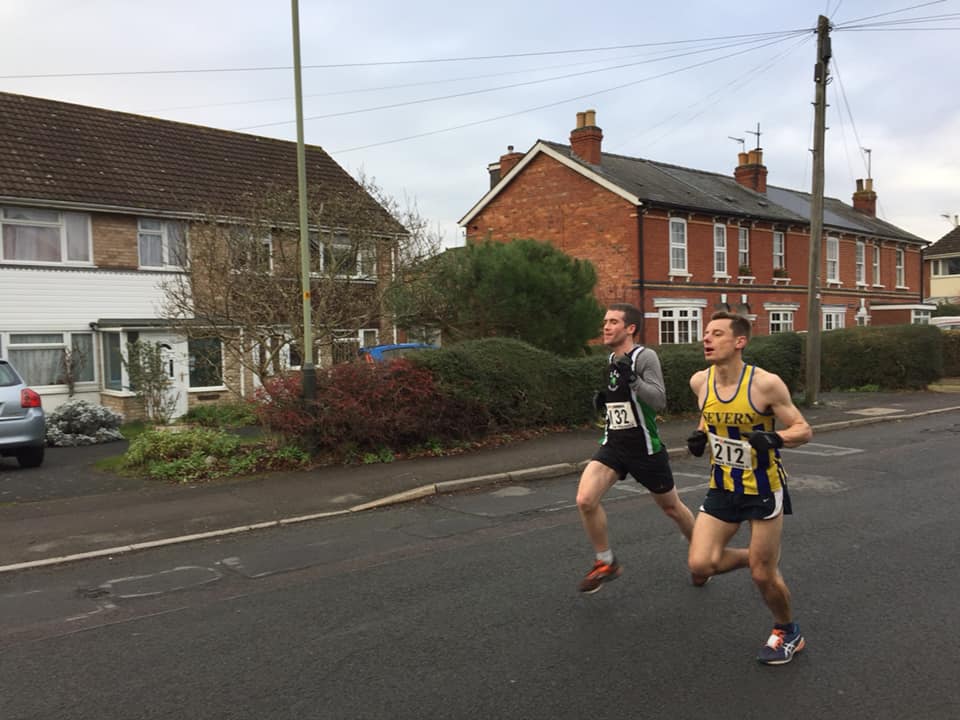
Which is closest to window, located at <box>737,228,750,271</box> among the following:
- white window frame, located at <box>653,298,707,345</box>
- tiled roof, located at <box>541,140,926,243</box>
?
tiled roof, located at <box>541,140,926,243</box>

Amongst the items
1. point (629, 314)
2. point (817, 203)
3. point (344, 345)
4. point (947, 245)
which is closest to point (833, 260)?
point (817, 203)

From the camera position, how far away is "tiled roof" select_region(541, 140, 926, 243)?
27.1 meters

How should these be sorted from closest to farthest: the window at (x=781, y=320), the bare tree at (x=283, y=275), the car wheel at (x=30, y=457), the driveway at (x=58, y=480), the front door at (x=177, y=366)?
the driveway at (x=58, y=480), the car wheel at (x=30, y=457), the bare tree at (x=283, y=275), the front door at (x=177, y=366), the window at (x=781, y=320)

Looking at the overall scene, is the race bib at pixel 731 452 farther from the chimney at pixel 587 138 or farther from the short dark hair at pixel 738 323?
the chimney at pixel 587 138

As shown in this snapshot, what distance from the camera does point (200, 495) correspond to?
28.5ft

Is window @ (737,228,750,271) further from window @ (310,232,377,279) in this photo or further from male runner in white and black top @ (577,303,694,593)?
male runner in white and black top @ (577,303,694,593)

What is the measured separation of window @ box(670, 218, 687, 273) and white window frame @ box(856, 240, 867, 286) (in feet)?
45.3

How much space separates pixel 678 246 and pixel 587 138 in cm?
514

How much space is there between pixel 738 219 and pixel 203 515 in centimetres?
2575

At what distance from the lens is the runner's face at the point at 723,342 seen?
400cm

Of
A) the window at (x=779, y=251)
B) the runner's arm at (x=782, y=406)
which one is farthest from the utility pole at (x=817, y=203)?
the runner's arm at (x=782, y=406)

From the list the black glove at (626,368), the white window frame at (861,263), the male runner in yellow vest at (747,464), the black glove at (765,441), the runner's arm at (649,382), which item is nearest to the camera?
the black glove at (765,441)

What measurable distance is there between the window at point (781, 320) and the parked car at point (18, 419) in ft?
88.9

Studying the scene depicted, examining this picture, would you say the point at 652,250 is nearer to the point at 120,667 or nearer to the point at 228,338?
the point at 228,338
